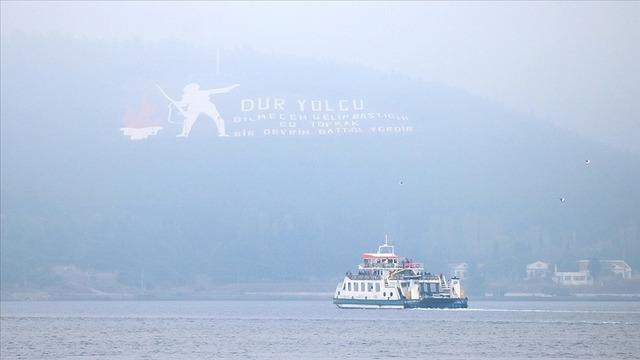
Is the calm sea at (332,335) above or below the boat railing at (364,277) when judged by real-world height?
below

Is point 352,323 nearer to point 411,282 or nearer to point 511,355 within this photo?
point 411,282

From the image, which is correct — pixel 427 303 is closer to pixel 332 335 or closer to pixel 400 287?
pixel 400 287

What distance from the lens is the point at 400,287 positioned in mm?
154875

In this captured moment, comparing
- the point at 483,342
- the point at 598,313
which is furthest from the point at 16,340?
the point at 598,313

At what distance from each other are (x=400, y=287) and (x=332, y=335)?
36066mm

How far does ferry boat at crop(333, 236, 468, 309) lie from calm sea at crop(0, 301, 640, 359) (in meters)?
1.51

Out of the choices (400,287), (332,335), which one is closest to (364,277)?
(400,287)

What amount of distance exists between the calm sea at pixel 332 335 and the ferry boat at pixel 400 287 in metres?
1.51

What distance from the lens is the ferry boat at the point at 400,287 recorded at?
153375mm

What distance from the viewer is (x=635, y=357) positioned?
96500mm

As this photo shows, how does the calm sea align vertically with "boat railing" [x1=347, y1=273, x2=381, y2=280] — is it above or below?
below

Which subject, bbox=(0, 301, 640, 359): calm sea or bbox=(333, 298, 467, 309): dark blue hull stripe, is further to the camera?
bbox=(333, 298, 467, 309): dark blue hull stripe

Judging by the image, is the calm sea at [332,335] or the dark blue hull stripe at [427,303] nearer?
the calm sea at [332,335]

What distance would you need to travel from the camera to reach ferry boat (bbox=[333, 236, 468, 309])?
153 metres
